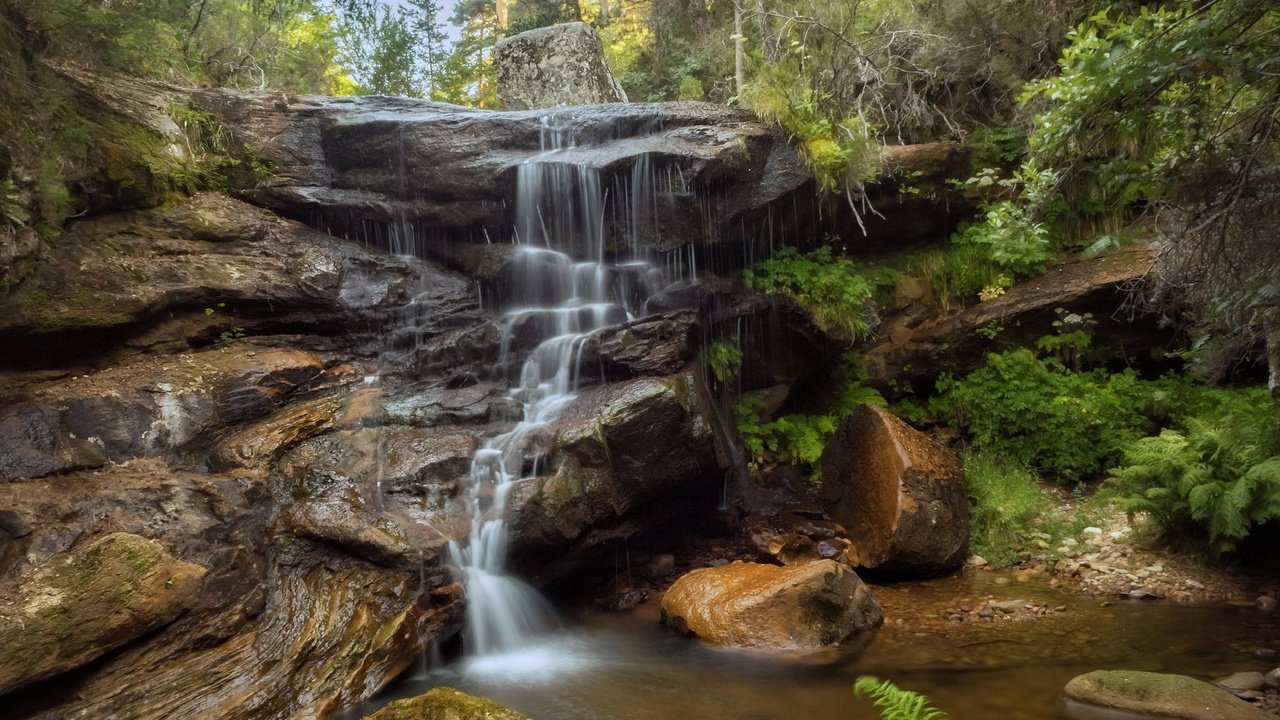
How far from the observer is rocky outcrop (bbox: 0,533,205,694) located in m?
4.32

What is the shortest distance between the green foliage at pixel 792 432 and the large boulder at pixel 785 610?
326 cm

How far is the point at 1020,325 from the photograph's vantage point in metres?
10.2

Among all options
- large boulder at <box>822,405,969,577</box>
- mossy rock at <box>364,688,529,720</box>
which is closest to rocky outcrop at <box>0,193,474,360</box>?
large boulder at <box>822,405,969,577</box>

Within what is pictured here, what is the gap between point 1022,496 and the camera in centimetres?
842

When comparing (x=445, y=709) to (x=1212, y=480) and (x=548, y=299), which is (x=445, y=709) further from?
(x=548, y=299)

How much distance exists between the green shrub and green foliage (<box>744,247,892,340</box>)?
2496mm

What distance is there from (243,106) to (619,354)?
6.94 m

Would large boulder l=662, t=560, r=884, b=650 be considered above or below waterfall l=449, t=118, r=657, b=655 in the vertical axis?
below

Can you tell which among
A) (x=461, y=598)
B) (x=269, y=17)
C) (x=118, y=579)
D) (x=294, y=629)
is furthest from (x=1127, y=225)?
(x=269, y=17)

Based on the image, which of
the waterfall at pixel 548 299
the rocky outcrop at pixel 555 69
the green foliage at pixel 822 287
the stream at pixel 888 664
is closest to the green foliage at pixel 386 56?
the rocky outcrop at pixel 555 69

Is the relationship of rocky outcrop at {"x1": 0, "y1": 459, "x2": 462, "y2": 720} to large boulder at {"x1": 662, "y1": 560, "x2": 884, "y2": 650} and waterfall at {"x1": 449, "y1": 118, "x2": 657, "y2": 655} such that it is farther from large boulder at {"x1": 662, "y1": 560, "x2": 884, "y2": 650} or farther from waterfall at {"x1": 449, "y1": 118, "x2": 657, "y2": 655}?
large boulder at {"x1": 662, "y1": 560, "x2": 884, "y2": 650}

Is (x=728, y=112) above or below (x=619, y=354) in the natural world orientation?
above

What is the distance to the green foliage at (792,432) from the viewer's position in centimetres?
975

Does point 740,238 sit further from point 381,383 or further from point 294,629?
point 294,629
